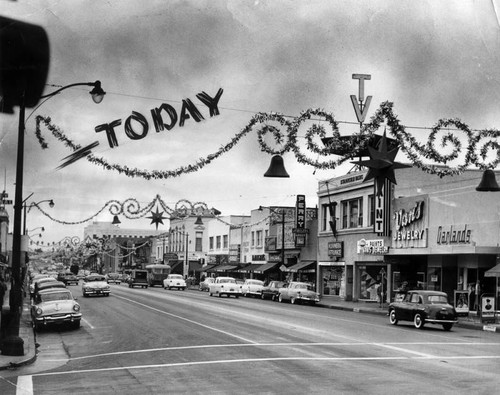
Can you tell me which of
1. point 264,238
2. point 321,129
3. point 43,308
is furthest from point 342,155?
point 264,238

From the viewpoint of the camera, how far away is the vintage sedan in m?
27.6

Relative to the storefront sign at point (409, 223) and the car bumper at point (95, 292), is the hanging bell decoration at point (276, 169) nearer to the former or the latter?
the storefront sign at point (409, 223)

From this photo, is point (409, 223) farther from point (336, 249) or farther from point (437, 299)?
point (437, 299)

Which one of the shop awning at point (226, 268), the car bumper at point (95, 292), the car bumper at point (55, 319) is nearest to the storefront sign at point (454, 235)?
the car bumper at point (55, 319)

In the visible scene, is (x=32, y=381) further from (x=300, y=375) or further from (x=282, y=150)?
(x=282, y=150)

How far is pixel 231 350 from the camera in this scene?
18.4m

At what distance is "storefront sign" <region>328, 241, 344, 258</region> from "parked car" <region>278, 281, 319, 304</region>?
6.19 m

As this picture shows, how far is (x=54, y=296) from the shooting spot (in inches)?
1075

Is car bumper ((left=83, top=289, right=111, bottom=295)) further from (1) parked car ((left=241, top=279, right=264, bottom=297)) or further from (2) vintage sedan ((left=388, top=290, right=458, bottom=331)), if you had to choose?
(2) vintage sedan ((left=388, top=290, right=458, bottom=331))

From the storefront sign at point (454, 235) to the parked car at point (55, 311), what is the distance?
20982 mm

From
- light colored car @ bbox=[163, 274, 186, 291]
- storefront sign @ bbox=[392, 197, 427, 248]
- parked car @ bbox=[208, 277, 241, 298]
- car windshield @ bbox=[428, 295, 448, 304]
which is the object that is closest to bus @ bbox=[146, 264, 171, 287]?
light colored car @ bbox=[163, 274, 186, 291]

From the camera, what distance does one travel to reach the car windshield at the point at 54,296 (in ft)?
88.9

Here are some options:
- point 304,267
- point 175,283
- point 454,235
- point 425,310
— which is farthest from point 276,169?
point 175,283

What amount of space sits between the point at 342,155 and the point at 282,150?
7.43 ft
